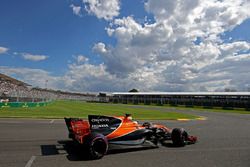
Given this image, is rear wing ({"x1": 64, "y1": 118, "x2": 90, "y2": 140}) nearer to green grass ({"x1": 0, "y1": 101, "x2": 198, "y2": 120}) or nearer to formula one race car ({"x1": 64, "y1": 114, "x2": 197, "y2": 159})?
formula one race car ({"x1": 64, "y1": 114, "x2": 197, "y2": 159})

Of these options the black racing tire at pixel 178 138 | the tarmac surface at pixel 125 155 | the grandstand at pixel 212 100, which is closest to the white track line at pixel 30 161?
the tarmac surface at pixel 125 155

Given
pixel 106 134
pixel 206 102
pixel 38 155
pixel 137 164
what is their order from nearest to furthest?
pixel 137 164, pixel 38 155, pixel 106 134, pixel 206 102

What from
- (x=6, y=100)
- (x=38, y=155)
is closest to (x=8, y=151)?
(x=38, y=155)

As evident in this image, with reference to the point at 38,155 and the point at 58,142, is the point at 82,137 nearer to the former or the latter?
the point at 38,155

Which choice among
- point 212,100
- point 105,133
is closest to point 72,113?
point 105,133

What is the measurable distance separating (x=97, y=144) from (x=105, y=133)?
2.14 ft

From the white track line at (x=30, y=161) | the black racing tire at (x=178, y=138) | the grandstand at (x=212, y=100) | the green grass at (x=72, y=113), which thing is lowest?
the white track line at (x=30, y=161)

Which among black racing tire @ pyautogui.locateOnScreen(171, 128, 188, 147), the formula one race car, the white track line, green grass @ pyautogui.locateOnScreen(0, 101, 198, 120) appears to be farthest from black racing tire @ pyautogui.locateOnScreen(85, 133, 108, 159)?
→ green grass @ pyautogui.locateOnScreen(0, 101, 198, 120)

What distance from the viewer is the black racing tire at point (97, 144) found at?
8094 mm

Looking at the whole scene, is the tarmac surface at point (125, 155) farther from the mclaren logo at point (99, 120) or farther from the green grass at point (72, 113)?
the green grass at point (72, 113)

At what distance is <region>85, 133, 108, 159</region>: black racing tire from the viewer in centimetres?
809

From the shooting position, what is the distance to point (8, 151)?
8.74m

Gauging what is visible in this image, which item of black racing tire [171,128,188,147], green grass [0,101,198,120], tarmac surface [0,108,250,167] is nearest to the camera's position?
tarmac surface [0,108,250,167]

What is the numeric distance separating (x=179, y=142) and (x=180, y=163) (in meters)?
2.62
